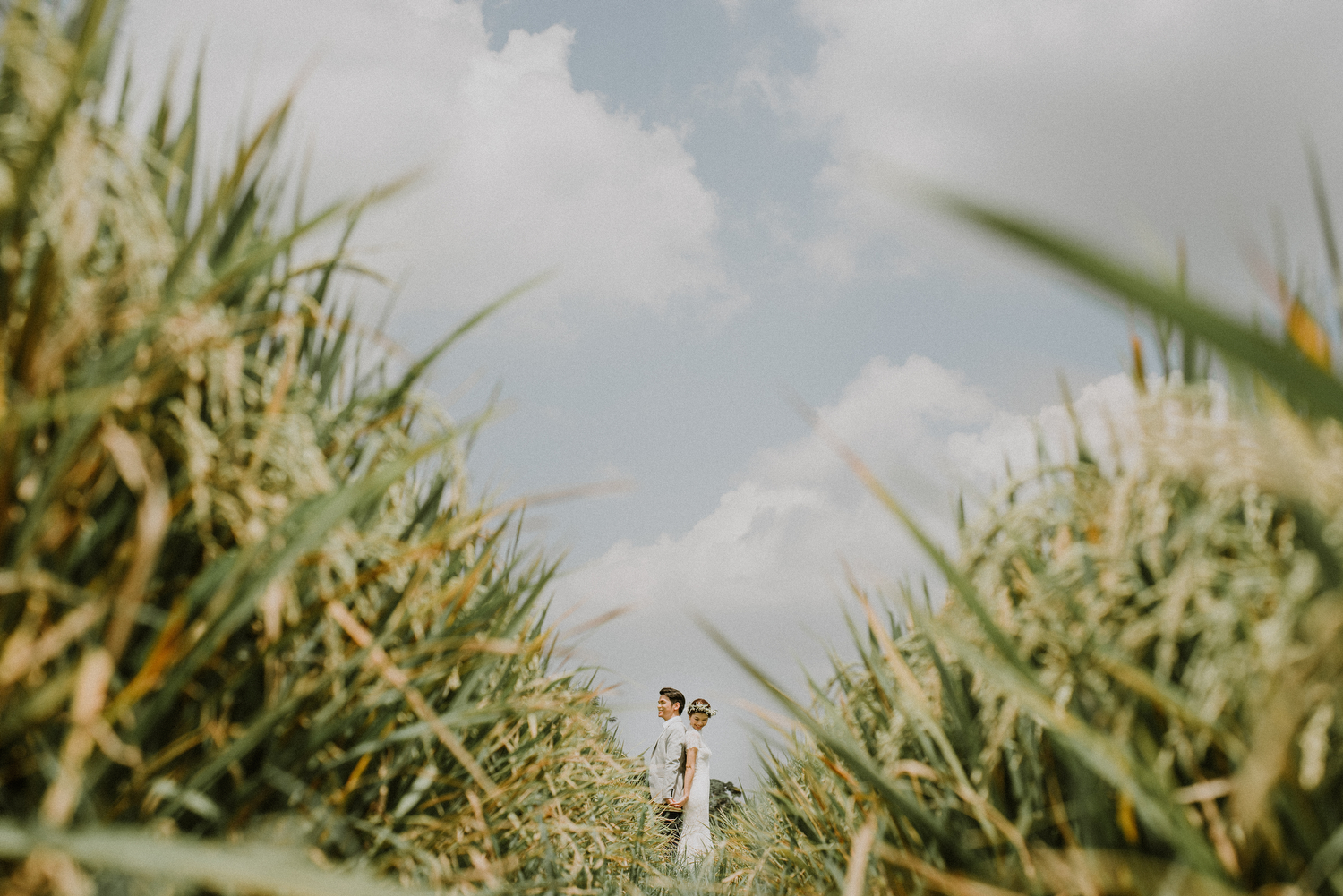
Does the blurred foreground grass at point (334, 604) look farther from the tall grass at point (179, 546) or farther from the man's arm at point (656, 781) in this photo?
the man's arm at point (656, 781)

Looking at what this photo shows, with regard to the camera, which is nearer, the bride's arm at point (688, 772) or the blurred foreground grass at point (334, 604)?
the blurred foreground grass at point (334, 604)

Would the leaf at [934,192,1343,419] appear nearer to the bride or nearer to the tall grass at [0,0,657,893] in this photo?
the tall grass at [0,0,657,893]

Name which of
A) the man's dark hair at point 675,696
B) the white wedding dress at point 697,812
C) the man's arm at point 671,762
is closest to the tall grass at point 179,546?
the white wedding dress at point 697,812

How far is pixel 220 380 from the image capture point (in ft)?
3.71

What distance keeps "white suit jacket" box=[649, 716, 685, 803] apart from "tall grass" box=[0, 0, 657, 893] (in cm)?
554

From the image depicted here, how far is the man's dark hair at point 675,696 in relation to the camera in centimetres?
755

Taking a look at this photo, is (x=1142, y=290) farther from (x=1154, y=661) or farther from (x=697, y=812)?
(x=697, y=812)

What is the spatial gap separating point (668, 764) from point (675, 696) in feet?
2.97

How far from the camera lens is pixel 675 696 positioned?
7.65 metres

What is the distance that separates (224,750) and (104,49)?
3.50ft

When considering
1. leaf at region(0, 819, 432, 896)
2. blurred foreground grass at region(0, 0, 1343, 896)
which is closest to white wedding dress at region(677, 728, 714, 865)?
blurred foreground grass at region(0, 0, 1343, 896)

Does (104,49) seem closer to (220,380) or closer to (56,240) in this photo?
(56,240)

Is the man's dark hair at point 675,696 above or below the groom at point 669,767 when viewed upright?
above

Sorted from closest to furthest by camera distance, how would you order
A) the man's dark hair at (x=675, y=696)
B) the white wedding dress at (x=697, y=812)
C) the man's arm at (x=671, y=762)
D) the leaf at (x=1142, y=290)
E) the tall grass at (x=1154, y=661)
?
1. the leaf at (x=1142, y=290)
2. the tall grass at (x=1154, y=661)
3. the white wedding dress at (x=697, y=812)
4. the man's arm at (x=671, y=762)
5. the man's dark hair at (x=675, y=696)
